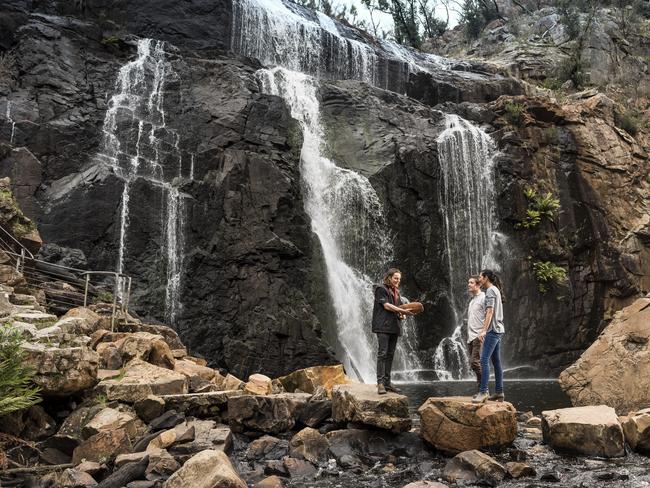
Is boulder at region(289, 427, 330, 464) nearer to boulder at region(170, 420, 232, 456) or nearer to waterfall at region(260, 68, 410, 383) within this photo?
boulder at region(170, 420, 232, 456)

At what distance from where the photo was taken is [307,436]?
7867 mm

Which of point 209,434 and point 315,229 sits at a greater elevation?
point 315,229

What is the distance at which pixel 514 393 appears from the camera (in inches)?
617

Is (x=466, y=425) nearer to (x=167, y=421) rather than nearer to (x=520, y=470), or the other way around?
(x=520, y=470)

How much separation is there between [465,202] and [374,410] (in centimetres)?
1679

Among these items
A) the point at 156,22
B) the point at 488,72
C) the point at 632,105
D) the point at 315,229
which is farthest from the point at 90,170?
the point at 632,105

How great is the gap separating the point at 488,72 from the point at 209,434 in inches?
1181

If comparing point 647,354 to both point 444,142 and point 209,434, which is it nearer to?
point 209,434

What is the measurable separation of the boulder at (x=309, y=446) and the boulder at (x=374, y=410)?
54 cm

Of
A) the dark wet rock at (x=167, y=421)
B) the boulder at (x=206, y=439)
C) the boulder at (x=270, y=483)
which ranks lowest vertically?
the boulder at (x=270, y=483)

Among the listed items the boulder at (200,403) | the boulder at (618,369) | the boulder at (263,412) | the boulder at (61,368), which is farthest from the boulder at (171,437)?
the boulder at (618,369)

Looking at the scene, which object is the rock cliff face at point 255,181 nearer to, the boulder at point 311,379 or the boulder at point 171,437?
the boulder at point 311,379

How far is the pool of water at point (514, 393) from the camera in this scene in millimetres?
13102

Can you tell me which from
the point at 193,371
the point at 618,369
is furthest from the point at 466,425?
the point at 193,371
